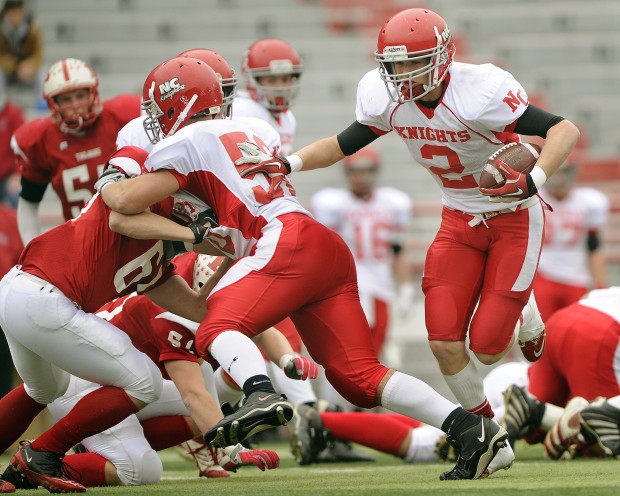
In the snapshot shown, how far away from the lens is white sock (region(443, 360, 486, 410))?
16.1ft

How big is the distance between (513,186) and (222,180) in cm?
103

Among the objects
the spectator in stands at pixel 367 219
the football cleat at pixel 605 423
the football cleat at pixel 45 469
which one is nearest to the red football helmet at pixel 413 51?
the football cleat at pixel 605 423

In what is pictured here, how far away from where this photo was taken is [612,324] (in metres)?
5.59

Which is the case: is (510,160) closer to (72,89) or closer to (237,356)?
(237,356)

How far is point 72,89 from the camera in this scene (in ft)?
20.0

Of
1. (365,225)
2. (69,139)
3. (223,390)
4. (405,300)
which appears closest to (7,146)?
(365,225)

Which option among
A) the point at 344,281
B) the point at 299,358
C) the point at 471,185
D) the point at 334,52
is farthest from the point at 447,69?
the point at 334,52

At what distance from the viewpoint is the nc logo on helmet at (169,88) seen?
4.53 m

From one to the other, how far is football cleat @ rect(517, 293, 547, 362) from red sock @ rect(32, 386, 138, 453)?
66.4 inches

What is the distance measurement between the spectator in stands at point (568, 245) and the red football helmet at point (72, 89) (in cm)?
379

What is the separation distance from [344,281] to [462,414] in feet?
2.05

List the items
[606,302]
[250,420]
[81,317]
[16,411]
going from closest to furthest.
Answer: [250,420]
[81,317]
[16,411]
[606,302]

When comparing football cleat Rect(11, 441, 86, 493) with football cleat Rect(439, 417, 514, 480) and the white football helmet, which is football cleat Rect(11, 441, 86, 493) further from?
football cleat Rect(439, 417, 514, 480)

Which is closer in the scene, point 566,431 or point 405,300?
point 566,431
